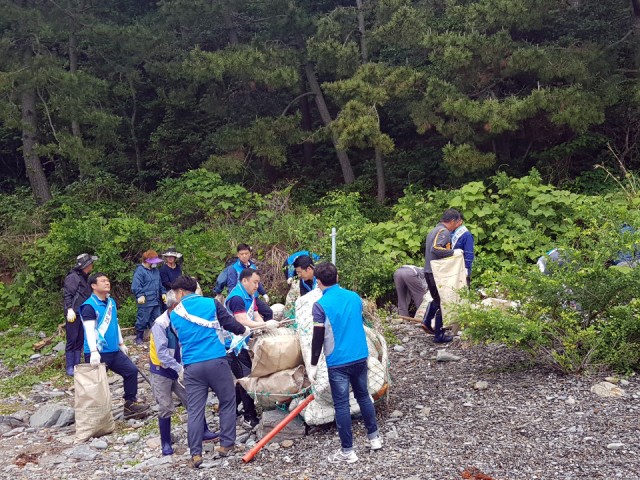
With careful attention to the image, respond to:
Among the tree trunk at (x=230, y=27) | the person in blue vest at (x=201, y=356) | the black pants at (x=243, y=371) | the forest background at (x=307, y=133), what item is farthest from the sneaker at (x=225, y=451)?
the tree trunk at (x=230, y=27)

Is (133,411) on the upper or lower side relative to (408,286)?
lower

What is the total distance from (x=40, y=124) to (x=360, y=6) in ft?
31.1

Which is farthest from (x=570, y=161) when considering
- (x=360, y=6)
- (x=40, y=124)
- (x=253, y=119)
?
(x=40, y=124)

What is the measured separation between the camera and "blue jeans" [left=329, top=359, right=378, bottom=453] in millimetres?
5547

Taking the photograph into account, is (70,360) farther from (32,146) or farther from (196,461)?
(32,146)

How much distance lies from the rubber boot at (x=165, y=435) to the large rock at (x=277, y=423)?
2.78 feet

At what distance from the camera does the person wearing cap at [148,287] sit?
10.6m

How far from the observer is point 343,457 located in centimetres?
562

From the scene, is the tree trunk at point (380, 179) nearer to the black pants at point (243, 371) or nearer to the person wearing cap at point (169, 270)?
the person wearing cap at point (169, 270)

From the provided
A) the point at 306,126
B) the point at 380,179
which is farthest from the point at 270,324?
the point at 306,126

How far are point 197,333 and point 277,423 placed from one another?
121 cm

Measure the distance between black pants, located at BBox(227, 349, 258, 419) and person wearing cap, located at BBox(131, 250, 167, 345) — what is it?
4.04m

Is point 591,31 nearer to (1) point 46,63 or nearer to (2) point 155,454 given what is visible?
(1) point 46,63

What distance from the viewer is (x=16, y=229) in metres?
15.7
